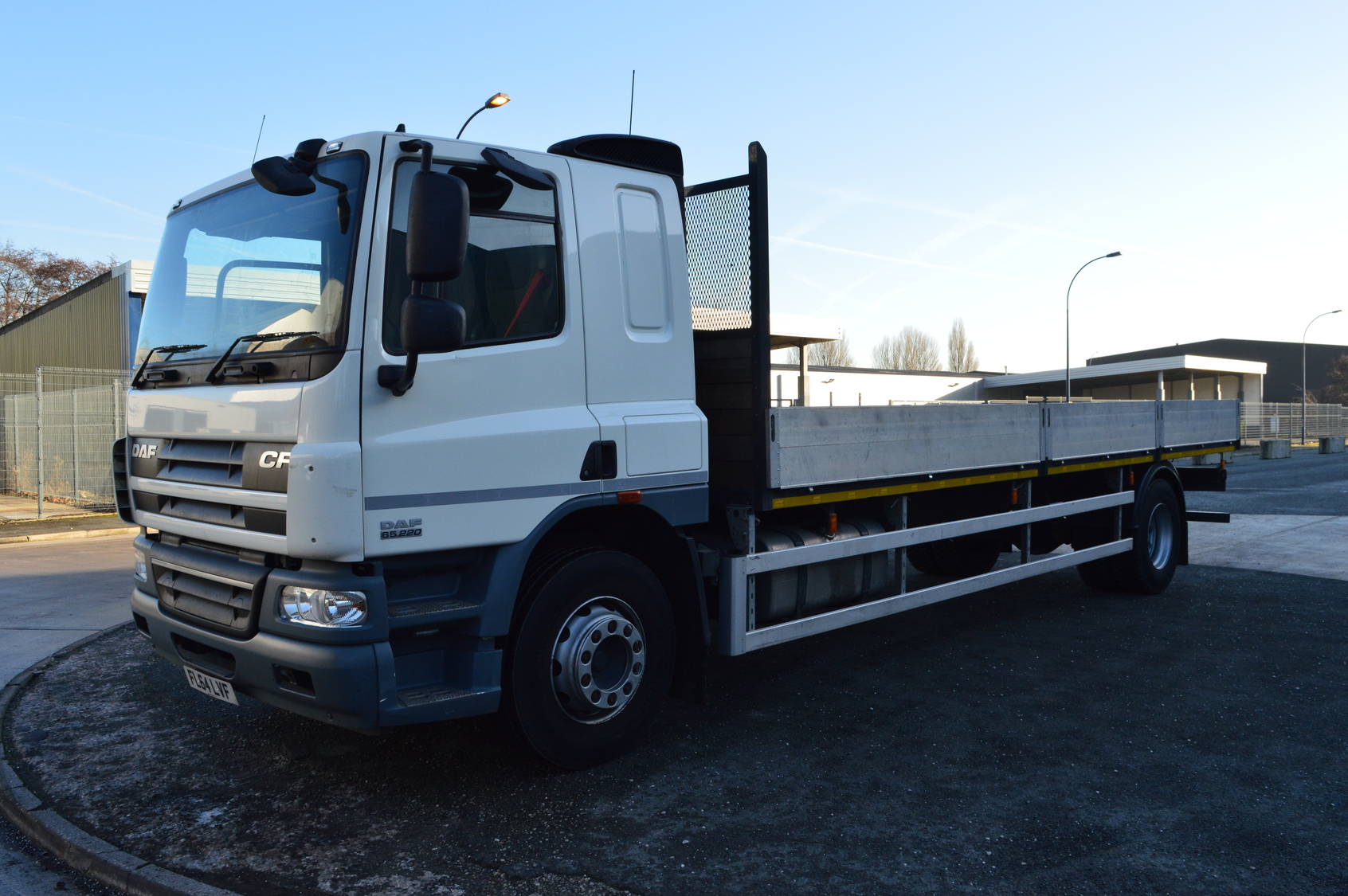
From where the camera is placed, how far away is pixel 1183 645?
6602 millimetres

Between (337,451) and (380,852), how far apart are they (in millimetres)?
1496

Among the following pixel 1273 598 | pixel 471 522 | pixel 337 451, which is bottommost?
pixel 1273 598

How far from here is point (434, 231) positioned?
3289mm

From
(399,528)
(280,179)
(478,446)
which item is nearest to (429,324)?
(478,446)

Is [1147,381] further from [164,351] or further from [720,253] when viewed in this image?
[164,351]

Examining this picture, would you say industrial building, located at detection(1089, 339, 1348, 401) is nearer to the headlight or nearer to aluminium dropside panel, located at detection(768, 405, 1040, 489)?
aluminium dropside panel, located at detection(768, 405, 1040, 489)

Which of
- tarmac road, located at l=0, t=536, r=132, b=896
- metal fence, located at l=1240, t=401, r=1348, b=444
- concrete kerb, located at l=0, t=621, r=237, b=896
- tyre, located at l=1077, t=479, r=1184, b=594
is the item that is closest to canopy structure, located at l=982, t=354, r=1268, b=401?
metal fence, located at l=1240, t=401, r=1348, b=444

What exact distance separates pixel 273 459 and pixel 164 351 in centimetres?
120

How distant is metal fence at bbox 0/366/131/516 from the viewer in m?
17.1

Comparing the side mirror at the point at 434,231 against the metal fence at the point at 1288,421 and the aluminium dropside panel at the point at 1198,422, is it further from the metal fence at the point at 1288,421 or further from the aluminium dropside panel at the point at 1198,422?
the metal fence at the point at 1288,421

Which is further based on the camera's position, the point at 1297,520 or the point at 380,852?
the point at 1297,520

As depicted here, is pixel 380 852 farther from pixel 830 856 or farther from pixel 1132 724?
pixel 1132 724

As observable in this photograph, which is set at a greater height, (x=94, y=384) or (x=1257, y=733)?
(x=94, y=384)

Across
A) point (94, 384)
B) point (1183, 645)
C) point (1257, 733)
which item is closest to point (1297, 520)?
point (1183, 645)
